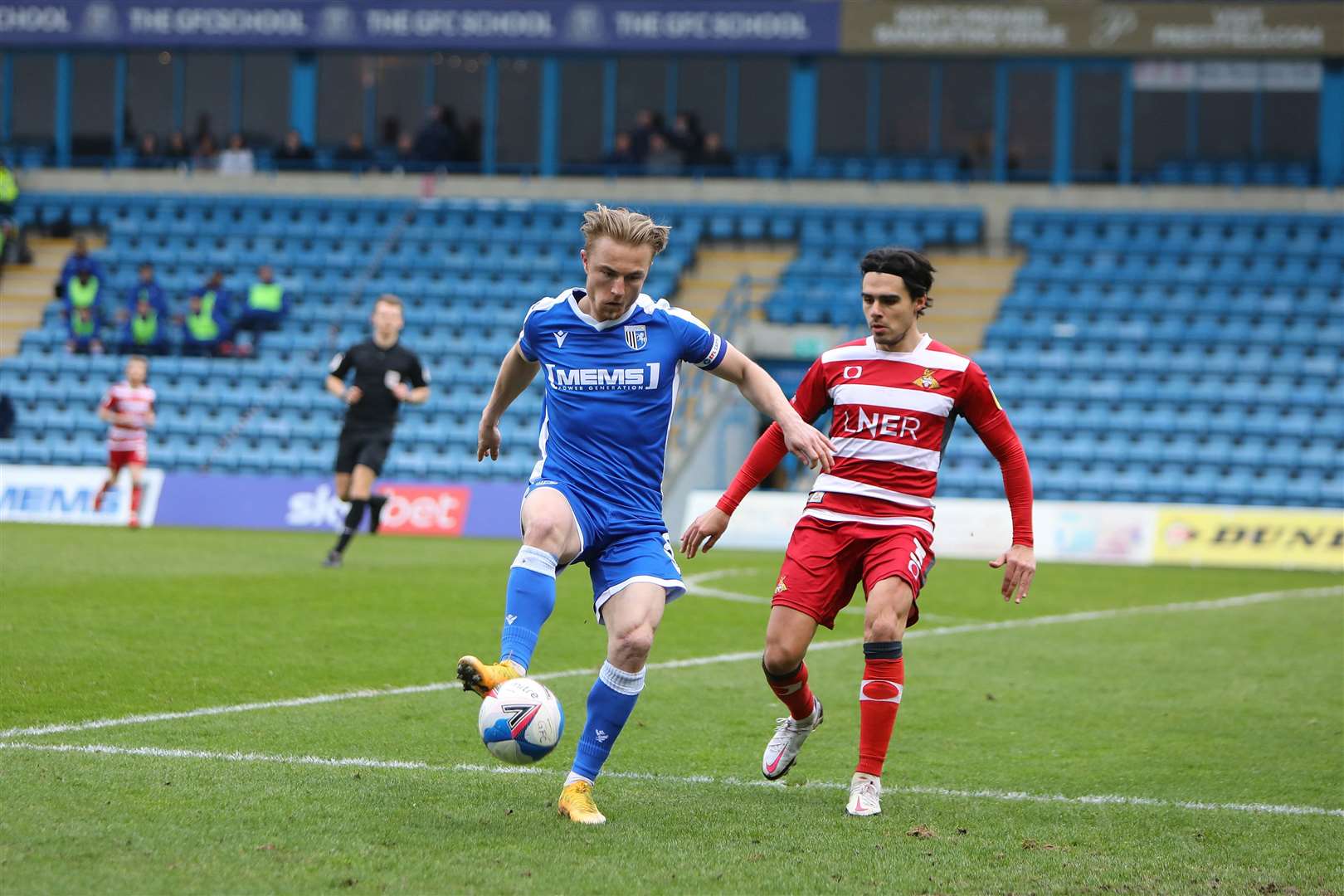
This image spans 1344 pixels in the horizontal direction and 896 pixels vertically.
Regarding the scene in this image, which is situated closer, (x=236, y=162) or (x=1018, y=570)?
(x=1018, y=570)

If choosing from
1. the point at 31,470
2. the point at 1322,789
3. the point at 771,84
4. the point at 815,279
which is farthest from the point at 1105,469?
the point at 1322,789

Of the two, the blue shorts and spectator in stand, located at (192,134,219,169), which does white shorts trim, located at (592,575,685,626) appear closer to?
the blue shorts

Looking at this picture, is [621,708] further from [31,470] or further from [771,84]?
[771,84]

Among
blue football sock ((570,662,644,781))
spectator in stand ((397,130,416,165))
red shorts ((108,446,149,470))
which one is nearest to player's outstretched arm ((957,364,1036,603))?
blue football sock ((570,662,644,781))

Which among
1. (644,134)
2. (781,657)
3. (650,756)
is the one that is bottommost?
(650,756)

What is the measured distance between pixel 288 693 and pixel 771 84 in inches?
916

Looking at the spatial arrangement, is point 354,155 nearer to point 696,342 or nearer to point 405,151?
point 405,151

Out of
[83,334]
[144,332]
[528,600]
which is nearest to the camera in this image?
[528,600]

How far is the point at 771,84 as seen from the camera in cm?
3002

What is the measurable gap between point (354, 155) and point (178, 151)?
340 centimetres

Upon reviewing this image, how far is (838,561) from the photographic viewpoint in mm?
6582

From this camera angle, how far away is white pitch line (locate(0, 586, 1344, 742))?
724cm

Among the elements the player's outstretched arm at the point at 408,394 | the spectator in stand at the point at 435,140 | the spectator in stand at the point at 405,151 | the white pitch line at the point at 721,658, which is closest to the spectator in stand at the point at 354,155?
the spectator in stand at the point at 405,151

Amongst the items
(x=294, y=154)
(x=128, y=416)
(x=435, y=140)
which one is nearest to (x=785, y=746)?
(x=128, y=416)
